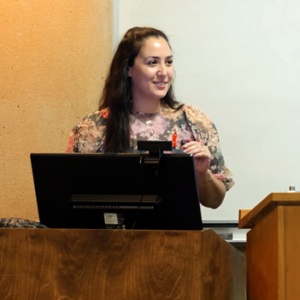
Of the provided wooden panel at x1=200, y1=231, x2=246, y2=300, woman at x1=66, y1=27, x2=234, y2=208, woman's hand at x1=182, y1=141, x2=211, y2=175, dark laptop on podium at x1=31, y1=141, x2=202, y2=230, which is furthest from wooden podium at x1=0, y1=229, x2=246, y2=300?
woman at x1=66, y1=27, x2=234, y2=208

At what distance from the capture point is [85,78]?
2668 mm

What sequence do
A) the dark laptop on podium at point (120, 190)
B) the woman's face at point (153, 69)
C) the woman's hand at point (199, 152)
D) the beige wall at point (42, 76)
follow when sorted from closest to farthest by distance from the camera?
1. the dark laptop on podium at point (120, 190)
2. the woman's hand at point (199, 152)
3. the woman's face at point (153, 69)
4. the beige wall at point (42, 76)

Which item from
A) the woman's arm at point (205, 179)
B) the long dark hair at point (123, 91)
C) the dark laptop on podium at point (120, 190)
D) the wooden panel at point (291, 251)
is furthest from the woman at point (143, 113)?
the wooden panel at point (291, 251)

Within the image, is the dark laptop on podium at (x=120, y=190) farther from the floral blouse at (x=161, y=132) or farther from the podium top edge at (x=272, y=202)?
the floral blouse at (x=161, y=132)

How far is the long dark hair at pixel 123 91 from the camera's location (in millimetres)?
1985

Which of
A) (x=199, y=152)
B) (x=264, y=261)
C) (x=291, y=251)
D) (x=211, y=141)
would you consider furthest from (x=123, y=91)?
(x=291, y=251)

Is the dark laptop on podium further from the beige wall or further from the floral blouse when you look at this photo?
the beige wall

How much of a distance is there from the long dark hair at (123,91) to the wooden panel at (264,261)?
70 centimetres

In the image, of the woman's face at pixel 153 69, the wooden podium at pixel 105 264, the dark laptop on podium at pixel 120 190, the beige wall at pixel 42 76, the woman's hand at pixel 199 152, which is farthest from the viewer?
the beige wall at pixel 42 76

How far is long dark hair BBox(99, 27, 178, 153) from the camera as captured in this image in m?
1.99

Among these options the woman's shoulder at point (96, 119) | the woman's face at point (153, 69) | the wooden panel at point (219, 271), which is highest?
the woman's face at point (153, 69)

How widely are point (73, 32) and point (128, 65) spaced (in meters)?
0.68

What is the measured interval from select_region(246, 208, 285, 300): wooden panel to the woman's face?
28.5 inches

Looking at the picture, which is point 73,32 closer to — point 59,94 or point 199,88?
point 59,94
